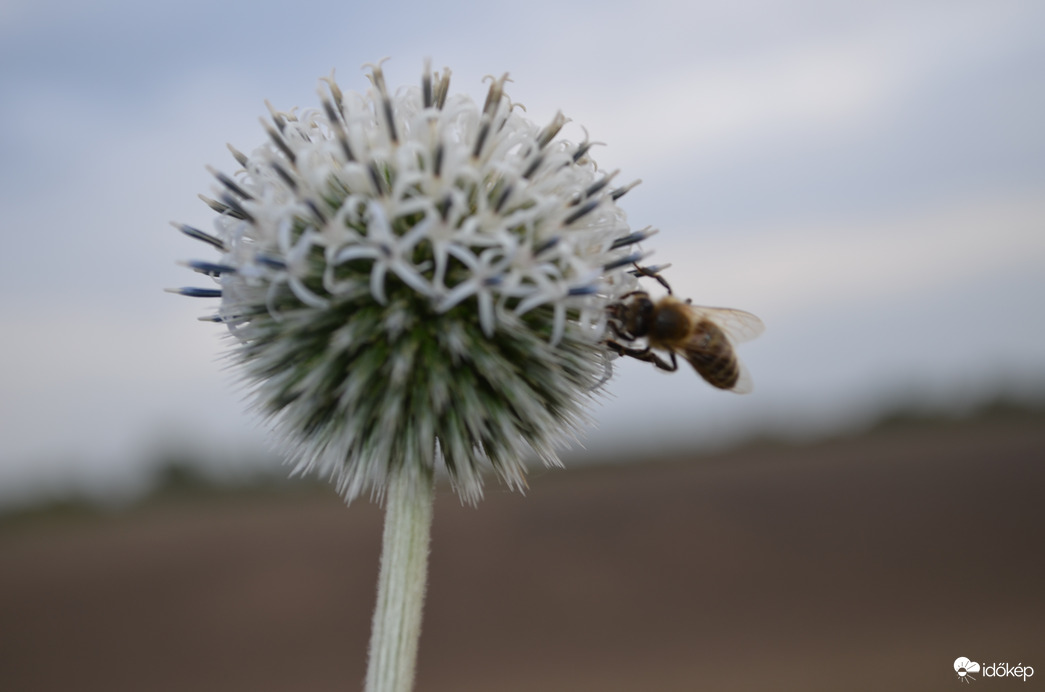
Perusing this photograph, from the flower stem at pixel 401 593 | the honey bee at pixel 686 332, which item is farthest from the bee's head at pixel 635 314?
the flower stem at pixel 401 593

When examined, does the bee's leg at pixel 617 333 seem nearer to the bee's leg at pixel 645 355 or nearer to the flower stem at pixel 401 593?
the bee's leg at pixel 645 355

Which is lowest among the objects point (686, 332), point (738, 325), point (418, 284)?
point (418, 284)

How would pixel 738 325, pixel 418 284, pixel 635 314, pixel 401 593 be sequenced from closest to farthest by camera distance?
pixel 418 284 → pixel 401 593 → pixel 635 314 → pixel 738 325

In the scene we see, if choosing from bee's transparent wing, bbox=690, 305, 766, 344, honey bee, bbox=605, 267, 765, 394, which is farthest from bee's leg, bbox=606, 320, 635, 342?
bee's transparent wing, bbox=690, 305, 766, 344

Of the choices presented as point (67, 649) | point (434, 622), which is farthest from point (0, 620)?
point (434, 622)

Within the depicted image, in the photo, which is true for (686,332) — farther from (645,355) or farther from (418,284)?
(418,284)

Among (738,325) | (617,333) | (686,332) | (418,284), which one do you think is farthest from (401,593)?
(738,325)
